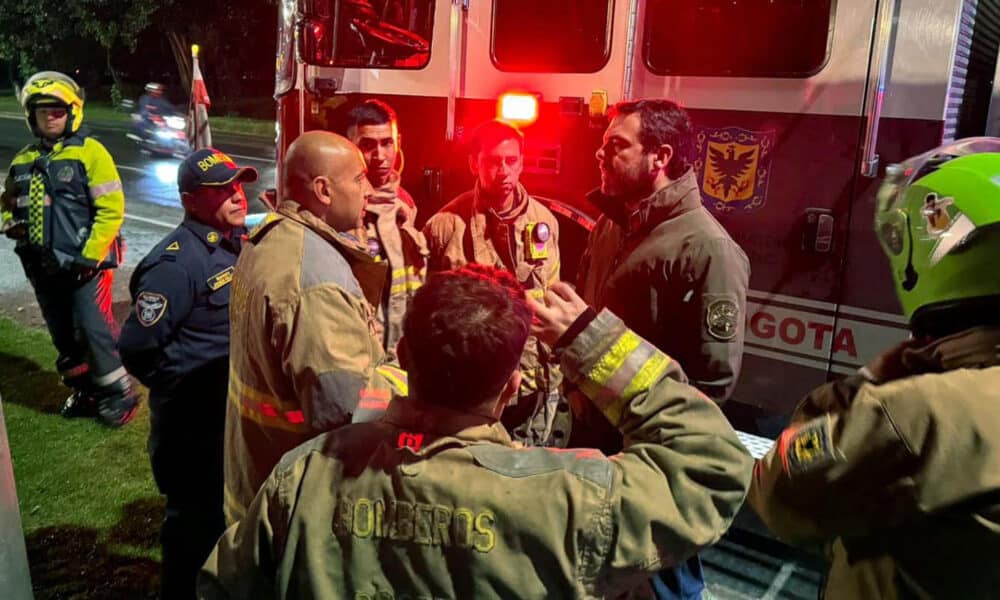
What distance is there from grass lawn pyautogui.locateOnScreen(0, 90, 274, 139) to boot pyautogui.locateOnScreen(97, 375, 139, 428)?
1880cm

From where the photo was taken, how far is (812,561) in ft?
10.5

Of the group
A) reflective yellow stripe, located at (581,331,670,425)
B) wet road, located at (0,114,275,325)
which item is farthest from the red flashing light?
wet road, located at (0,114,275,325)

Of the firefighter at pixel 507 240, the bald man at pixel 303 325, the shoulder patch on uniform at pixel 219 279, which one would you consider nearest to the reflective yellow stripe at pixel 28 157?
the shoulder patch on uniform at pixel 219 279

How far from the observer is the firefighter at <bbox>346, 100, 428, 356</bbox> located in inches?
130

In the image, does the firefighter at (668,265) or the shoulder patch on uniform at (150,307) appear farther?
the shoulder patch on uniform at (150,307)

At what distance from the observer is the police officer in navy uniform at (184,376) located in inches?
108

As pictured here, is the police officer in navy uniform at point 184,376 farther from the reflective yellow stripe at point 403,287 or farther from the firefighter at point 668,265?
the firefighter at point 668,265

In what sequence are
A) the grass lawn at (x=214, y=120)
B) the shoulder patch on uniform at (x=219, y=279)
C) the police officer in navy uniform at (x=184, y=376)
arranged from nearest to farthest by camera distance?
the police officer in navy uniform at (x=184, y=376)
the shoulder patch on uniform at (x=219, y=279)
the grass lawn at (x=214, y=120)

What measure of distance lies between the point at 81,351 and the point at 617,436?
3.82m

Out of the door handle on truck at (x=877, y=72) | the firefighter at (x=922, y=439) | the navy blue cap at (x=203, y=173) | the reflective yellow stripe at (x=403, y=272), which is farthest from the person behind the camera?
the reflective yellow stripe at (x=403, y=272)

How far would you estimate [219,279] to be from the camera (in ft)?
9.62

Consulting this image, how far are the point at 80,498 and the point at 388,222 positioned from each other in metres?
2.17

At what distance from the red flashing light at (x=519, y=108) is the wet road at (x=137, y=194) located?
169 inches

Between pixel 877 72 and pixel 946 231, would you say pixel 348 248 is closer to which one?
pixel 946 231
